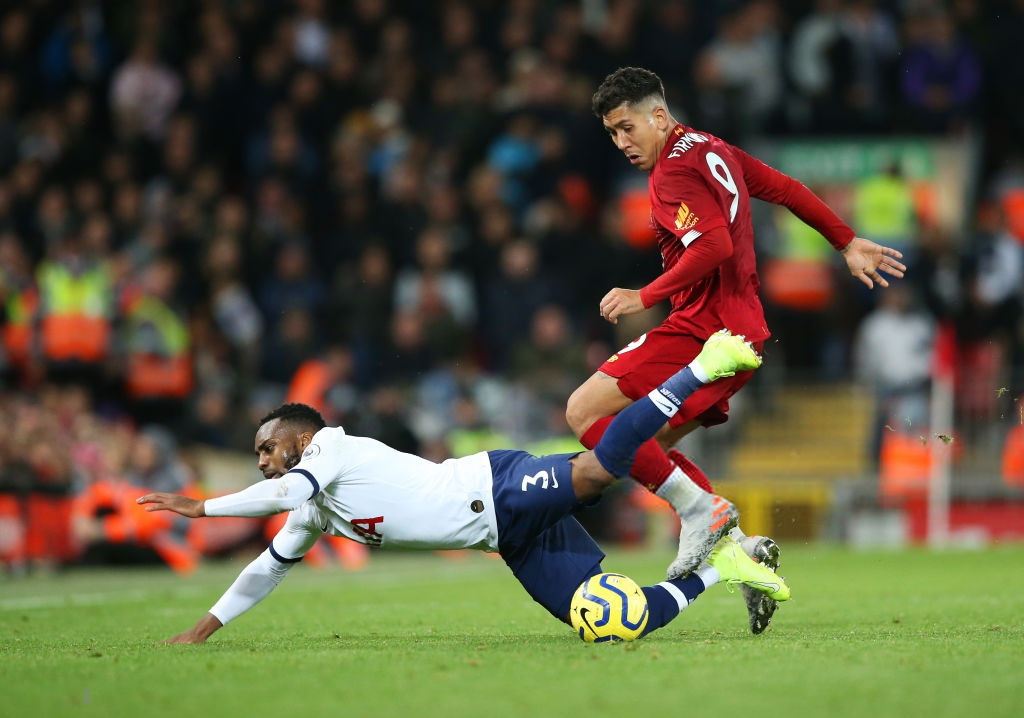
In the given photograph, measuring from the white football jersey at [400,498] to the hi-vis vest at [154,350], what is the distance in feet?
31.8

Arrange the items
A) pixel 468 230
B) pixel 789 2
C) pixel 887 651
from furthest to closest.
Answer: pixel 789 2 → pixel 468 230 → pixel 887 651

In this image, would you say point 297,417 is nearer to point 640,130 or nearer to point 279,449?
point 279,449

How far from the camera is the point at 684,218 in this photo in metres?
6.96

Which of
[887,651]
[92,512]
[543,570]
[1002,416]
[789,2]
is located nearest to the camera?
[887,651]

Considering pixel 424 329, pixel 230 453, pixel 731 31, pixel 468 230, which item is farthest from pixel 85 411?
pixel 731 31

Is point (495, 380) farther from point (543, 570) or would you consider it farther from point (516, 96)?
point (543, 570)

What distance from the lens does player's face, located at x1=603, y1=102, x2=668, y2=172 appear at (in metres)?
7.20

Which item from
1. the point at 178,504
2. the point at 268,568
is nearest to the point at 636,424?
the point at 268,568

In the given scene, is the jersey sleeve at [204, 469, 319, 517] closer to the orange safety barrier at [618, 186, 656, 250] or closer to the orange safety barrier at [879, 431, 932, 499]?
the orange safety barrier at [879, 431, 932, 499]

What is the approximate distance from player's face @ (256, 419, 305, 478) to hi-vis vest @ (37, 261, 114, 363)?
9.59 meters

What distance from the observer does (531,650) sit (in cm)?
652

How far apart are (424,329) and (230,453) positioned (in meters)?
2.39

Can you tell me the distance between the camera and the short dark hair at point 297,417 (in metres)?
6.98

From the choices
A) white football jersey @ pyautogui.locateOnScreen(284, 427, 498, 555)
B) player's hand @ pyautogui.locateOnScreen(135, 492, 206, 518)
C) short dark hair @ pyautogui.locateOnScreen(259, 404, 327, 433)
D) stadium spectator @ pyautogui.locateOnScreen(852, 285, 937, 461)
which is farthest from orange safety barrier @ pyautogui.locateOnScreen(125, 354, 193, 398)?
player's hand @ pyautogui.locateOnScreen(135, 492, 206, 518)
